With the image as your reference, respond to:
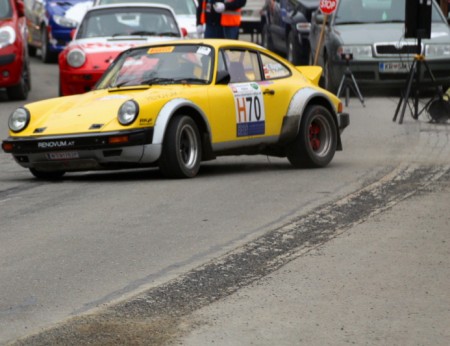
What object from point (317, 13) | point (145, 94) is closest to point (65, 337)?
point (145, 94)

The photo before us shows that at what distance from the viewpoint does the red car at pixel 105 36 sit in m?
21.0

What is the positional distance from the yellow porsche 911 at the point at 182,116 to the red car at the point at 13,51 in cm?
Result: 778

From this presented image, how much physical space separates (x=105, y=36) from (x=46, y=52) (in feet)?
37.5

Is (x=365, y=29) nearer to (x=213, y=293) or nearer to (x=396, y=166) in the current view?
(x=396, y=166)

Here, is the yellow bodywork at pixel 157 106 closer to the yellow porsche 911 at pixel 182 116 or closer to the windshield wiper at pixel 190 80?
the yellow porsche 911 at pixel 182 116

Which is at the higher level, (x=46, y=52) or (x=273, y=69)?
(x=273, y=69)

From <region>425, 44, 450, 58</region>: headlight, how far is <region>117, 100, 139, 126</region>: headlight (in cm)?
1116

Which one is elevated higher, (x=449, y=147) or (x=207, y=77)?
(x=207, y=77)

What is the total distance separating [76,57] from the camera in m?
21.0

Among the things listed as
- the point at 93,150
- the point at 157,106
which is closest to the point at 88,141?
the point at 93,150

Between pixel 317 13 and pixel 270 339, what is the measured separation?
63.7 ft

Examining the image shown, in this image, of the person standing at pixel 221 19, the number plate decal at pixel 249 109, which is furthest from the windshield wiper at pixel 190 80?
the person standing at pixel 221 19

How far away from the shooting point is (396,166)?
14773 millimetres

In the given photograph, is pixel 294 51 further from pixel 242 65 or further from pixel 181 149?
pixel 181 149
